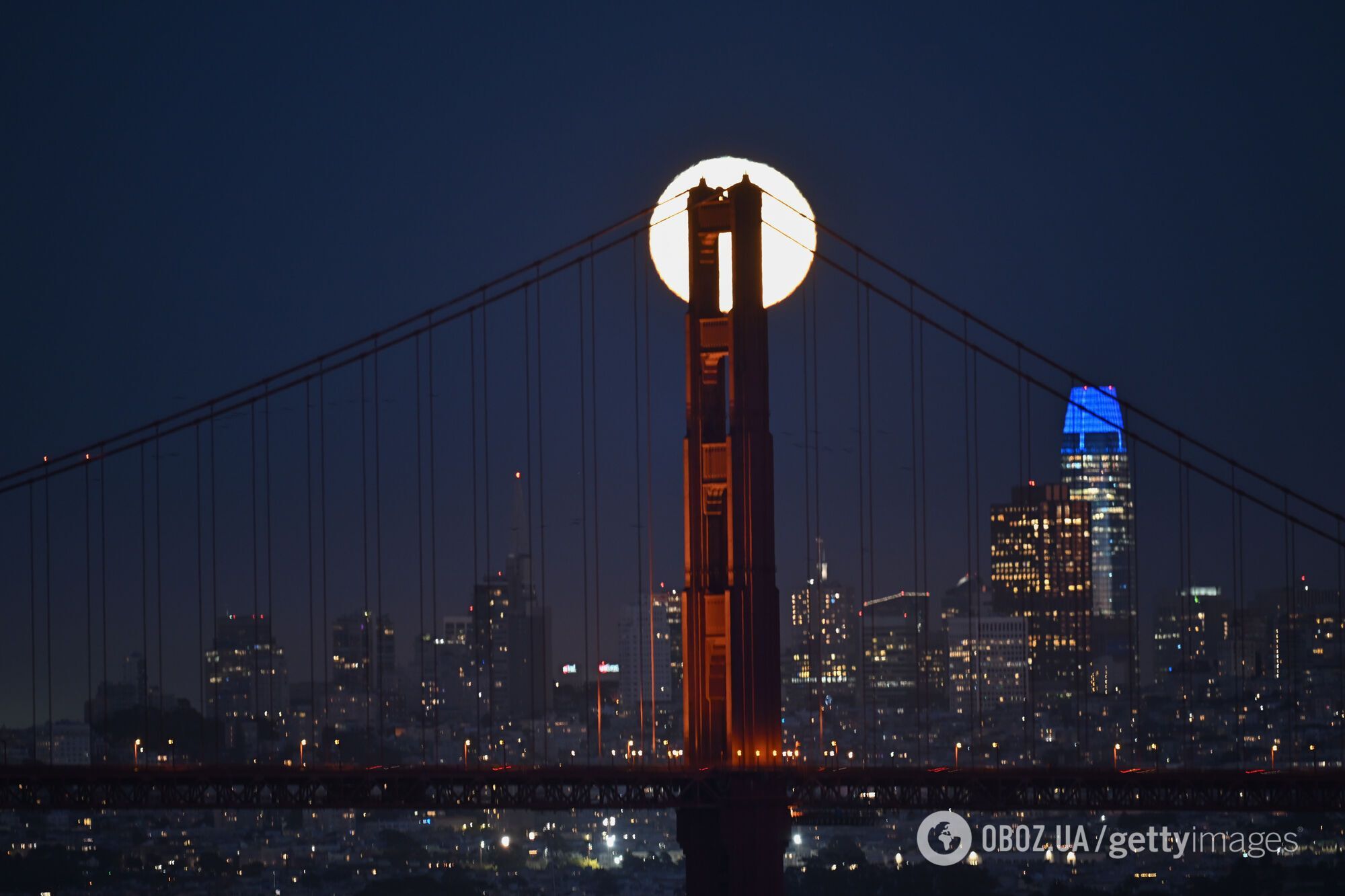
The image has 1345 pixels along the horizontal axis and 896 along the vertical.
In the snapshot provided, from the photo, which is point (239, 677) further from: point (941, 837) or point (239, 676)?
point (941, 837)

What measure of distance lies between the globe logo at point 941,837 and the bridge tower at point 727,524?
1098 inches

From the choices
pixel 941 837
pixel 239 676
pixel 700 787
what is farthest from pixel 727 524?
pixel 239 676

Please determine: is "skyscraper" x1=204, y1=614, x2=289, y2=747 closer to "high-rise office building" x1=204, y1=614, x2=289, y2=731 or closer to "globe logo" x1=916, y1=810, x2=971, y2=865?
"high-rise office building" x1=204, y1=614, x2=289, y2=731

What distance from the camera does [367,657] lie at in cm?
10081

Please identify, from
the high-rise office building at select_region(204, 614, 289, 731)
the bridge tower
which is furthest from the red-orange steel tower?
the high-rise office building at select_region(204, 614, 289, 731)

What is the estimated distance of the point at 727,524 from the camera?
59938mm

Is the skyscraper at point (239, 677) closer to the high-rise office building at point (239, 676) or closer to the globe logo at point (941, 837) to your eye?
the high-rise office building at point (239, 676)

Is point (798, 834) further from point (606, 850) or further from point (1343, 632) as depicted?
point (1343, 632)

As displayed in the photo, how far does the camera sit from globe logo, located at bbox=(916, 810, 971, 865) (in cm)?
9106

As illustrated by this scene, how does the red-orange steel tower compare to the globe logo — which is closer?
the red-orange steel tower

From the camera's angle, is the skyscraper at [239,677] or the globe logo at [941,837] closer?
the globe logo at [941,837]

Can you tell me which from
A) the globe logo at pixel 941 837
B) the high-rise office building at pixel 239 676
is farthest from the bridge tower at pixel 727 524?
the high-rise office building at pixel 239 676

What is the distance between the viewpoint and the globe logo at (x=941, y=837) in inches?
3585

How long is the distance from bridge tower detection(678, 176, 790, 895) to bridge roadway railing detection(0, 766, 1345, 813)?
0.94 metres
